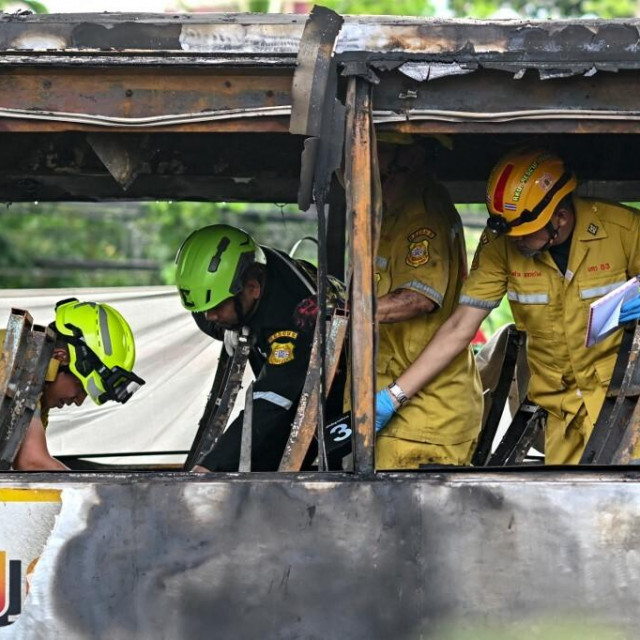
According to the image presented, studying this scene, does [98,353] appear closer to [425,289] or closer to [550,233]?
[425,289]

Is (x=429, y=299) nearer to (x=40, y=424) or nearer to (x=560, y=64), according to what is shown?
(x=560, y=64)

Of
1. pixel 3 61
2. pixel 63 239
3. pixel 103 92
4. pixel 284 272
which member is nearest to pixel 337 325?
pixel 284 272

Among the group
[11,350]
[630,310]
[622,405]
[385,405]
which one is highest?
[11,350]

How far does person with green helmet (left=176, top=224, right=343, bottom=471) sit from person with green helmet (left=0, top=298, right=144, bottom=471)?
0.32 metres

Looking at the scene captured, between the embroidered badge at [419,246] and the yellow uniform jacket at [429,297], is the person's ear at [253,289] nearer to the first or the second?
the yellow uniform jacket at [429,297]

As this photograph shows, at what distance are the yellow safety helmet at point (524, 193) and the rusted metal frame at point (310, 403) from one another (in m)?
0.65

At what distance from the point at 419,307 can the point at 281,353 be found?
546 millimetres

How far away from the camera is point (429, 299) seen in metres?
4.25

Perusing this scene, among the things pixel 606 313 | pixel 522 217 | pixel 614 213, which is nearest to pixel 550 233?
pixel 522 217

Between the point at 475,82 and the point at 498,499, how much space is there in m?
1.18

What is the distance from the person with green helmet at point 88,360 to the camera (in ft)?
14.4

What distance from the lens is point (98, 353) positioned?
442 centimetres

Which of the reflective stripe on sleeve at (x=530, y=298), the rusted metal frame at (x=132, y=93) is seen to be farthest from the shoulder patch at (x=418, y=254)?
the rusted metal frame at (x=132, y=93)

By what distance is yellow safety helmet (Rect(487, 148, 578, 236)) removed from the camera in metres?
3.94
